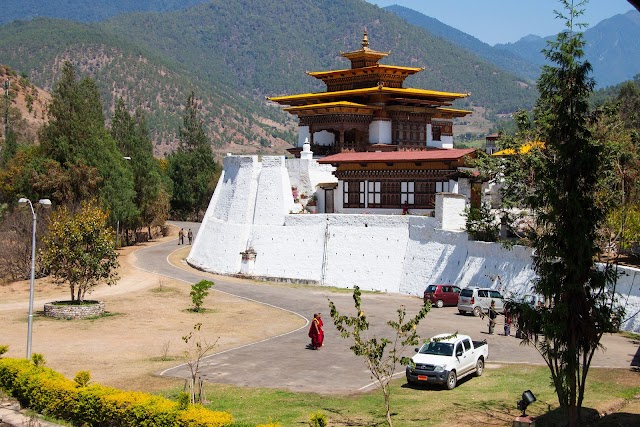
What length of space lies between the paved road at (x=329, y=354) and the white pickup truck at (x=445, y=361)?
5.21ft

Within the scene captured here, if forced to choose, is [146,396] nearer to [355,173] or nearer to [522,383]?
[522,383]

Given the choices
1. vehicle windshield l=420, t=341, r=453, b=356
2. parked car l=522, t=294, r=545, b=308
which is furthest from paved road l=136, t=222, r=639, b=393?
vehicle windshield l=420, t=341, r=453, b=356

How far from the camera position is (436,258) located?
42688 millimetres

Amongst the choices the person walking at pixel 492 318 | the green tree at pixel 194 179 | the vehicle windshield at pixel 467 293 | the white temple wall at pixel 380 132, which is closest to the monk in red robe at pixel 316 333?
the person walking at pixel 492 318

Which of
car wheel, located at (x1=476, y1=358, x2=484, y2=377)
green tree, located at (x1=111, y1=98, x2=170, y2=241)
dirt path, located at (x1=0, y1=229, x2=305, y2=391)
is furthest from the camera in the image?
green tree, located at (x1=111, y1=98, x2=170, y2=241)

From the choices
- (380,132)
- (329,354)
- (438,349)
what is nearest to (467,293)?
(329,354)

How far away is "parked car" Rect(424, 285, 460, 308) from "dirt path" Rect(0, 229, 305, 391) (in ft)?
22.2

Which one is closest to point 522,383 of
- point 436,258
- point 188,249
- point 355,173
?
point 436,258

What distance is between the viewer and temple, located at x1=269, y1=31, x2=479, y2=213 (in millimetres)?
49562

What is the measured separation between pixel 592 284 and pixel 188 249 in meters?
48.9

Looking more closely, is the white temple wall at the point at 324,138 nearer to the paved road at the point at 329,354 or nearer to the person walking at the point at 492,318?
the paved road at the point at 329,354

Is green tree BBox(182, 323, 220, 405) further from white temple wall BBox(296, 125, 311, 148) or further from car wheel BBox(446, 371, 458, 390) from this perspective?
white temple wall BBox(296, 125, 311, 148)

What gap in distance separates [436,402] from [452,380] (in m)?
1.99

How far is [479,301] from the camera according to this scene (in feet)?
120
